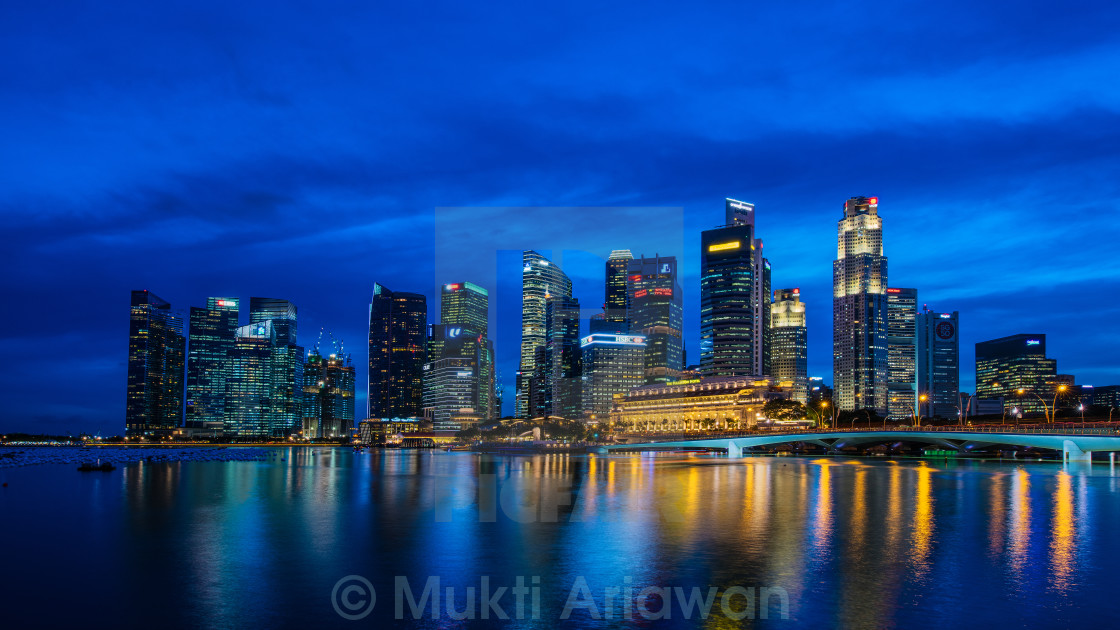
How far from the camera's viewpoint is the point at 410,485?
92312 mm

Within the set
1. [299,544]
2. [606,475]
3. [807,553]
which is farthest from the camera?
[606,475]

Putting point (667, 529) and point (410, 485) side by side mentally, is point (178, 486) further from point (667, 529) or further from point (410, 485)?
point (667, 529)

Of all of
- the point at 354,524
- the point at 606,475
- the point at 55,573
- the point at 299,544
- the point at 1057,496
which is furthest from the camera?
the point at 606,475

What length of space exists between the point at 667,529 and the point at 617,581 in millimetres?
16826

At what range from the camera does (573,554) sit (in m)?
39.8

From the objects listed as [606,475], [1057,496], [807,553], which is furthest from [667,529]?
[606,475]

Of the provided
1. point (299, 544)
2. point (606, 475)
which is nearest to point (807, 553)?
point (299, 544)

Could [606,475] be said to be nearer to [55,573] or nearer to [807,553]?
[807,553]

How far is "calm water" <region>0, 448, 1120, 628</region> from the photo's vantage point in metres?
28.4

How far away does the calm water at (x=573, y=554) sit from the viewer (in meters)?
28.4

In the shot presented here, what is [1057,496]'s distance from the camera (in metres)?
71.4

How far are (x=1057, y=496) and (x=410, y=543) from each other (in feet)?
189

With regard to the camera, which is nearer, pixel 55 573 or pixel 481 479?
→ pixel 55 573

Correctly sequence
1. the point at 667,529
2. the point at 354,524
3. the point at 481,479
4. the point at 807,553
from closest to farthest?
the point at 807,553
the point at 667,529
the point at 354,524
the point at 481,479
